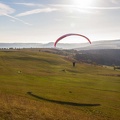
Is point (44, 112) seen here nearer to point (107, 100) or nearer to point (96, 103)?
point (96, 103)

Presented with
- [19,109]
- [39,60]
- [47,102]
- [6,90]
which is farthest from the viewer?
[39,60]

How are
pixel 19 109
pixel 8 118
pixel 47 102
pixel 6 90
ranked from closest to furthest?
pixel 8 118 → pixel 19 109 → pixel 47 102 → pixel 6 90

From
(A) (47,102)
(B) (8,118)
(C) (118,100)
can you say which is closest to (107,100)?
(C) (118,100)

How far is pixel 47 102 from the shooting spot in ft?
119

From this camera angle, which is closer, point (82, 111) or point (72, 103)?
point (82, 111)

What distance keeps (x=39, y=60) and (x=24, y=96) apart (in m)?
78.2

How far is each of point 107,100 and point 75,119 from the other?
12912 mm

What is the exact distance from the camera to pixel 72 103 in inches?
1470

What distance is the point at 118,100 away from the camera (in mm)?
41062

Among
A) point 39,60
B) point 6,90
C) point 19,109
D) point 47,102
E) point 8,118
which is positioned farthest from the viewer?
point 39,60

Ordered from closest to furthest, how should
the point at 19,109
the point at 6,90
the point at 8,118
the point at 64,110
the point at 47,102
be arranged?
the point at 8,118 < the point at 19,109 < the point at 64,110 < the point at 47,102 < the point at 6,90

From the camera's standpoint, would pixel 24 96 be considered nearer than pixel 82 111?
No

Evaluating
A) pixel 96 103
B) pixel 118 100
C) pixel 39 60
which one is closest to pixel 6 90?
pixel 96 103

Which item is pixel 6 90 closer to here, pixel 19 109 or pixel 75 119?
pixel 19 109
